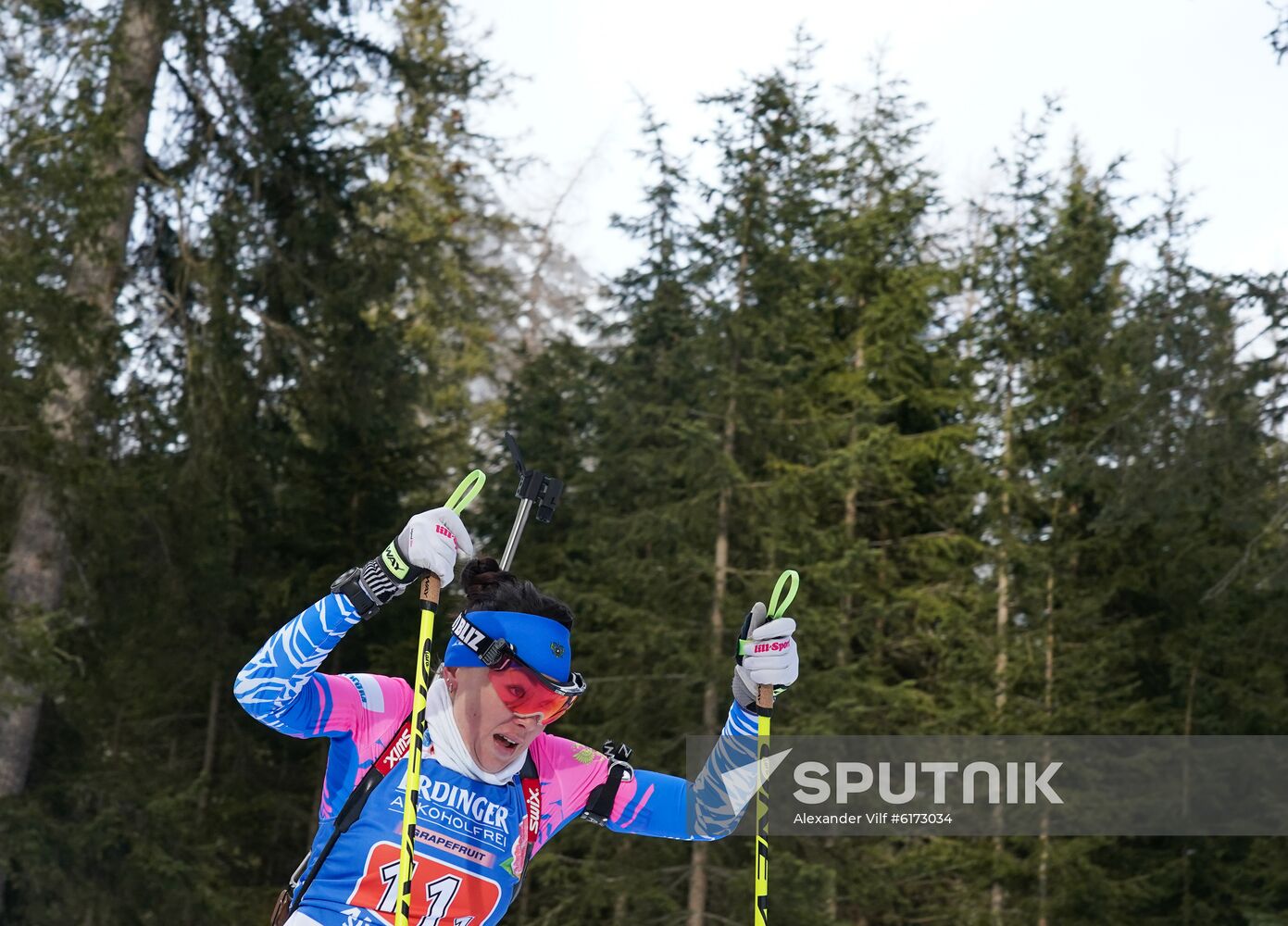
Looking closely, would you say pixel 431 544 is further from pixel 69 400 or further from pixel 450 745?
pixel 69 400

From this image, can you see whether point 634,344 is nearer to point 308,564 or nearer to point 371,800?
point 308,564

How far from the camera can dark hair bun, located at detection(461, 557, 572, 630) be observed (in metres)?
4.58

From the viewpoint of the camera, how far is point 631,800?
4.75 metres

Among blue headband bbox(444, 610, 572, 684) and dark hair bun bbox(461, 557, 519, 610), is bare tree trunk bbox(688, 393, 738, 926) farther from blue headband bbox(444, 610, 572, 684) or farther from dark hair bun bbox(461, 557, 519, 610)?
blue headband bbox(444, 610, 572, 684)

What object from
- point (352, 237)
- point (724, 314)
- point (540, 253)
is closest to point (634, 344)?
point (724, 314)

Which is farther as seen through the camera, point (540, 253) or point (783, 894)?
point (540, 253)

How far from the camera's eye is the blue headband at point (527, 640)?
4.44m

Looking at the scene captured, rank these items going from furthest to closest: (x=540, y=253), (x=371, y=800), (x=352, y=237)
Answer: (x=540, y=253), (x=352, y=237), (x=371, y=800)

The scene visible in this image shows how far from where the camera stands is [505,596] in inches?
181

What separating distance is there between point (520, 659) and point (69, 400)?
27.8 ft

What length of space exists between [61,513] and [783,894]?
6.15m

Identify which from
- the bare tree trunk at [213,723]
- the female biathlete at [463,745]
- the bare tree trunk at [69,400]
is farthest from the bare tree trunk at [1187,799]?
the female biathlete at [463,745]

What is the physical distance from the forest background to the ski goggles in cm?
666

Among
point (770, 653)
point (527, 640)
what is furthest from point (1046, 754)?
point (527, 640)
